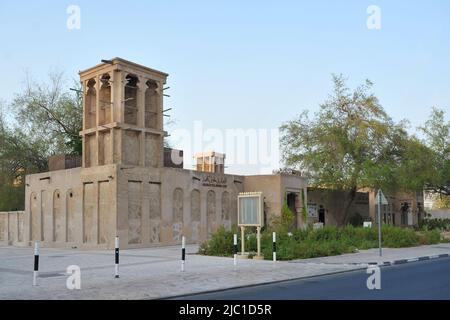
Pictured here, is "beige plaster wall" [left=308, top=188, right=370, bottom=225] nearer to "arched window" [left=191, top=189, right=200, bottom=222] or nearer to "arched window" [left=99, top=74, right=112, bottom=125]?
"arched window" [left=191, top=189, right=200, bottom=222]

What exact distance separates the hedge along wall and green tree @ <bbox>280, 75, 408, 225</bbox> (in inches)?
864

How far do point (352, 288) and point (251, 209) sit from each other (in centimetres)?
909

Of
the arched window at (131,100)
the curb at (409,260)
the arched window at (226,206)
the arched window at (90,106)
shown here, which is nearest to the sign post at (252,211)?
the curb at (409,260)

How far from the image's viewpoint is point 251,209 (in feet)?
71.7

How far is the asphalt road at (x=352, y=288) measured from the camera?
38.5 feet

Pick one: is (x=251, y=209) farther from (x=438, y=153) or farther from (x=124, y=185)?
(x=438, y=153)

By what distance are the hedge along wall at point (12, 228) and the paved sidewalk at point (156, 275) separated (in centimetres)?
1949

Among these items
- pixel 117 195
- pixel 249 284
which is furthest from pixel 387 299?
pixel 117 195

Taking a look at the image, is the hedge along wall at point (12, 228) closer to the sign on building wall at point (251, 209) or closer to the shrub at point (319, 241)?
the shrub at point (319, 241)

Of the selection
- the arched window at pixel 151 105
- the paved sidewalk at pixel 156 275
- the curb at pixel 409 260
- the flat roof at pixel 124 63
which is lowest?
the curb at pixel 409 260

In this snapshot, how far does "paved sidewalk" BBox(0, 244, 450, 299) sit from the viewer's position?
502 inches

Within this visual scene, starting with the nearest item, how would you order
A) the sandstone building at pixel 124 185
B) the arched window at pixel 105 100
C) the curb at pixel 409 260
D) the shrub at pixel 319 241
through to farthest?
the curb at pixel 409 260 < the shrub at pixel 319 241 < the sandstone building at pixel 124 185 < the arched window at pixel 105 100

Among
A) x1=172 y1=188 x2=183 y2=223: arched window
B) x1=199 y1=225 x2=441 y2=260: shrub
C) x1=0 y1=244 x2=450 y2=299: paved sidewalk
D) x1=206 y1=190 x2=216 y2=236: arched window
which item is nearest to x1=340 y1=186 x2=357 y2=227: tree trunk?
x1=199 y1=225 x2=441 y2=260: shrub

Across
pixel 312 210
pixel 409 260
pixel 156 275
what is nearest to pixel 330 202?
pixel 312 210
